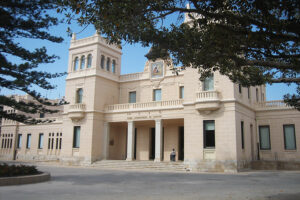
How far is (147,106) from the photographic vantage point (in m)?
26.4

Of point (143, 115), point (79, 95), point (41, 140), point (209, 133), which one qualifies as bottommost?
point (41, 140)

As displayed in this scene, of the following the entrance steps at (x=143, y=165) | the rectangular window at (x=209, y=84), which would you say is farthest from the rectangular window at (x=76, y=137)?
the rectangular window at (x=209, y=84)

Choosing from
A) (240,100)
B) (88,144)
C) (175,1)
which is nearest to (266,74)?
(175,1)

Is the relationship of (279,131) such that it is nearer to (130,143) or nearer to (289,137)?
(289,137)

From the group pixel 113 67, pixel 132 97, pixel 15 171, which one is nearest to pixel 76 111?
pixel 132 97

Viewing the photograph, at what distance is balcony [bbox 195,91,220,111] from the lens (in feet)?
69.2

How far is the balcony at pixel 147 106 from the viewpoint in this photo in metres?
24.8

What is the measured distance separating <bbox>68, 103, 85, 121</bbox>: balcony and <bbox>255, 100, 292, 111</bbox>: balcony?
17.3 meters

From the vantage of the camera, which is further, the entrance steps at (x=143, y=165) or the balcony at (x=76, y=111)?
the balcony at (x=76, y=111)

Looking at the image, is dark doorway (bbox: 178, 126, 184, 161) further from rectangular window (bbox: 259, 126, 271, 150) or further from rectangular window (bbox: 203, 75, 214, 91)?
rectangular window (bbox: 259, 126, 271, 150)

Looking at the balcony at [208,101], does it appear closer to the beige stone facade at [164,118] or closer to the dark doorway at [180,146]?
the beige stone facade at [164,118]

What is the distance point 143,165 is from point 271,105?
43.4ft

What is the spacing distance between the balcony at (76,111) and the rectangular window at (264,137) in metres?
17.6

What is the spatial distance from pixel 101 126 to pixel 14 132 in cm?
1924
